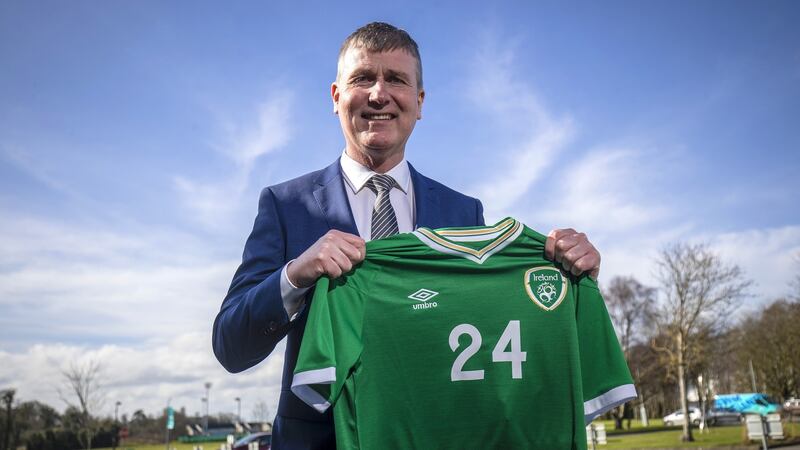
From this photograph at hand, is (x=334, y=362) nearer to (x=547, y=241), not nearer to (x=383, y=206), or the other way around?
(x=383, y=206)

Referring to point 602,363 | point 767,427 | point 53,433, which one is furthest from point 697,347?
point 53,433

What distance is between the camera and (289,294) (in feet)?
7.67

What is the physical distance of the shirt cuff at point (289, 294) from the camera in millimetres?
2318

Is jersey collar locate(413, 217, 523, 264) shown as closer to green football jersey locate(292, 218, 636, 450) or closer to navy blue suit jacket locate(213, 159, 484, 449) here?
green football jersey locate(292, 218, 636, 450)

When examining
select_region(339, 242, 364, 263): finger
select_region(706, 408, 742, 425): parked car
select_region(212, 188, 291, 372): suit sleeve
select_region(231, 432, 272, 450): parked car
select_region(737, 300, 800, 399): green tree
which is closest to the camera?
select_region(212, 188, 291, 372): suit sleeve

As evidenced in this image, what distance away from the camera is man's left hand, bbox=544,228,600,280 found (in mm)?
2650

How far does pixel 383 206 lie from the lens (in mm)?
2836

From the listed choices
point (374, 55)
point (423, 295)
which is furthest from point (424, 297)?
point (374, 55)

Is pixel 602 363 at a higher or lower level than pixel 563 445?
higher

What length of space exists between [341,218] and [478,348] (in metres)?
0.84

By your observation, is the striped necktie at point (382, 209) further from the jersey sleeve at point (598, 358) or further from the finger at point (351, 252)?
the jersey sleeve at point (598, 358)

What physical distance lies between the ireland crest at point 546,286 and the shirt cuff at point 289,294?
98 cm

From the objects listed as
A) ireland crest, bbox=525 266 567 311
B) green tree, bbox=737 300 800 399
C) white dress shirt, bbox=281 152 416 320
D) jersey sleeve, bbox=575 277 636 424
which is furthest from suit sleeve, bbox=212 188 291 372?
green tree, bbox=737 300 800 399

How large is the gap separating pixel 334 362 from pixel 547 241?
111 cm
